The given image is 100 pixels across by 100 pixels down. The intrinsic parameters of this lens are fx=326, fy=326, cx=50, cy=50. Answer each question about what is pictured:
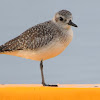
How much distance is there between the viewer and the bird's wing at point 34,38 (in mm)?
6211

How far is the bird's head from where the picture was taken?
645 centimetres

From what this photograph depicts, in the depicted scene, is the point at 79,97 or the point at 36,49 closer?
the point at 79,97

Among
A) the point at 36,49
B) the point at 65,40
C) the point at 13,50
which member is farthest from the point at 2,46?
the point at 65,40

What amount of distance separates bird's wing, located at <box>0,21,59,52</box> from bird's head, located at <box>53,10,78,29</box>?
0.17 m

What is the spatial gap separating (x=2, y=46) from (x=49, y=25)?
1.09 m

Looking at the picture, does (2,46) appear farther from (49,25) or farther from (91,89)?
(91,89)

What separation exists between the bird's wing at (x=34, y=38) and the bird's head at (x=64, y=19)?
0.17m

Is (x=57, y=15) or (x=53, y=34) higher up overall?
(x=57, y=15)

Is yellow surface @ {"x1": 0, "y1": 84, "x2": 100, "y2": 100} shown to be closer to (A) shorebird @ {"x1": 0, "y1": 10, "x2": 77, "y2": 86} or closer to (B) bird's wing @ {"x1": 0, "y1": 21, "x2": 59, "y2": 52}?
(A) shorebird @ {"x1": 0, "y1": 10, "x2": 77, "y2": 86}

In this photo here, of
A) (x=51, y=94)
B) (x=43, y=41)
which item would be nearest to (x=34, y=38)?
(x=43, y=41)

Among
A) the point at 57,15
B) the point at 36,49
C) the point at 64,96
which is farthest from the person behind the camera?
the point at 57,15

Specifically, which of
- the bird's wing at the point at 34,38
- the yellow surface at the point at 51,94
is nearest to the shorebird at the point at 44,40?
the bird's wing at the point at 34,38

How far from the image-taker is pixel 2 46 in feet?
22.2

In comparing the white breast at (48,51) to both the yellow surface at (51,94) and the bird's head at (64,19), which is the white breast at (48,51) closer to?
the bird's head at (64,19)
